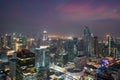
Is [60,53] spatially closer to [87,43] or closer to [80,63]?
[80,63]

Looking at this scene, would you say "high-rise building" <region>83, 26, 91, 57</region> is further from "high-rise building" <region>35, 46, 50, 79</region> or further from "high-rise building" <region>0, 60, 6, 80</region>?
"high-rise building" <region>0, 60, 6, 80</region>

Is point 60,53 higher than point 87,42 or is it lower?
lower

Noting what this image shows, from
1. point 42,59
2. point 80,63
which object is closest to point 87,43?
point 80,63

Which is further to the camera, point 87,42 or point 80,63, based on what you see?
point 87,42

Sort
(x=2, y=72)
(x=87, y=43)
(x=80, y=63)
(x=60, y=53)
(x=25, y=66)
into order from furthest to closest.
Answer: (x=87, y=43)
(x=60, y=53)
(x=80, y=63)
(x=2, y=72)
(x=25, y=66)

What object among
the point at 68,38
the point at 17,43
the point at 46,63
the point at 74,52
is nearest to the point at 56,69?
the point at 46,63

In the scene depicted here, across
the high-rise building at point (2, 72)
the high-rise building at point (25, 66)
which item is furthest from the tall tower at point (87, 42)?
the high-rise building at point (25, 66)

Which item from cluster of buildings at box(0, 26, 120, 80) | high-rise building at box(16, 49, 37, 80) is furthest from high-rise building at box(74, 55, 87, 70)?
high-rise building at box(16, 49, 37, 80)

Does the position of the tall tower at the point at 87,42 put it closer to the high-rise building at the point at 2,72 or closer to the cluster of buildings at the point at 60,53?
the cluster of buildings at the point at 60,53
